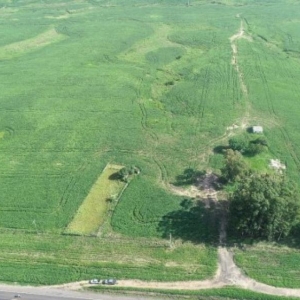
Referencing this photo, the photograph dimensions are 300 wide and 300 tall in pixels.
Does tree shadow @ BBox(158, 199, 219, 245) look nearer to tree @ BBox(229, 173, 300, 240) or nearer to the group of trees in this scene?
the group of trees

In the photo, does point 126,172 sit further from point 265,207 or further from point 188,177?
point 265,207

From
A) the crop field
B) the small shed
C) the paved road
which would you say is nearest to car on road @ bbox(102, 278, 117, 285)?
the crop field

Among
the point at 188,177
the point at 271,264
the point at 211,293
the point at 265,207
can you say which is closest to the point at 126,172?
the point at 188,177

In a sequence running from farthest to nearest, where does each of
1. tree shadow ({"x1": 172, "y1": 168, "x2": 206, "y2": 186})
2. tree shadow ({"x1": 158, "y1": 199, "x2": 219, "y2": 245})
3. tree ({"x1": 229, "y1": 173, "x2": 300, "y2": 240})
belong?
tree shadow ({"x1": 172, "y1": 168, "x2": 206, "y2": 186}), tree shadow ({"x1": 158, "y1": 199, "x2": 219, "y2": 245}), tree ({"x1": 229, "y1": 173, "x2": 300, "y2": 240})

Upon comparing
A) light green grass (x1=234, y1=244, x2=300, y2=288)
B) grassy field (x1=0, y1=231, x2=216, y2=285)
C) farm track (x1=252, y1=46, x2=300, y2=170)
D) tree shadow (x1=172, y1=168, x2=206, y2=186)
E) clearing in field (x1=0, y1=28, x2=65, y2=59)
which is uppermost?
clearing in field (x1=0, y1=28, x2=65, y2=59)

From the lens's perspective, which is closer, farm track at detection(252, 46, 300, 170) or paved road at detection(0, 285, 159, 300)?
paved road at detection(0, 285, 159, 300)

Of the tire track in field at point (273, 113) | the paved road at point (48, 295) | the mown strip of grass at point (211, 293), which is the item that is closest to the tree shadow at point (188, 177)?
the tire track in field at point (273, 113)

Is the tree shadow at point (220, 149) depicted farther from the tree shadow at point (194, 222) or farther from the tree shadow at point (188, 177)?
the tree shadow at point (194, 222)

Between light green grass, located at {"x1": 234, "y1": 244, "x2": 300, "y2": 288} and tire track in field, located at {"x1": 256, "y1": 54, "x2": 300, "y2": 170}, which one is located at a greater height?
tire track in field, located at {"x1": 256, "y1": 54, "x2": 300, "y2": 170}
